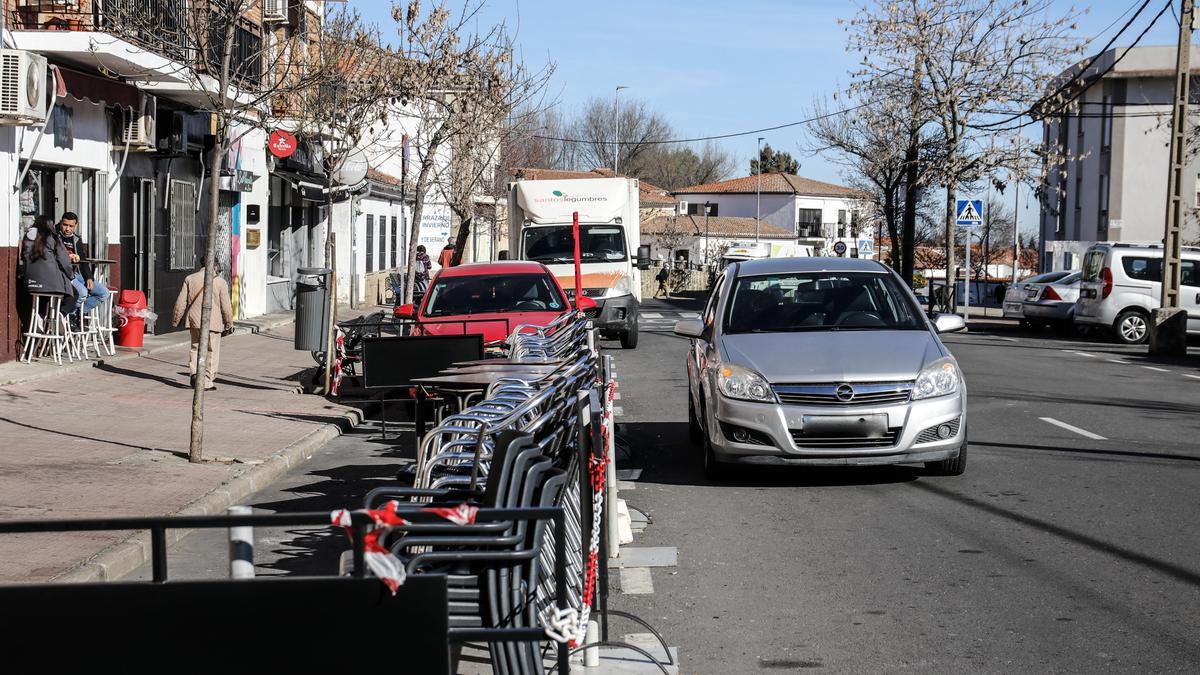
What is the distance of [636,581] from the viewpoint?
686 cm

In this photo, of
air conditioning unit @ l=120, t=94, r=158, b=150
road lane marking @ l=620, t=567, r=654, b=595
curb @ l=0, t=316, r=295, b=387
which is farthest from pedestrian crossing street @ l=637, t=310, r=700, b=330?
road lane marking @ l=620, t=567, r=654, b=595

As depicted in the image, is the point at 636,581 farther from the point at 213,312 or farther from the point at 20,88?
the point at 20,88

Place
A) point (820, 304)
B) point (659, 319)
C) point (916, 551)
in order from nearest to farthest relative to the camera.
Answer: point (916, 551)
point (820, 304)
point (659, 319)

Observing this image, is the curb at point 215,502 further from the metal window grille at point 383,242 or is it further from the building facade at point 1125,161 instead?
the building facade at point 1125,161

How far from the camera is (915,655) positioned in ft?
17.9

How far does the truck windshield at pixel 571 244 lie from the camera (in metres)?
25.1

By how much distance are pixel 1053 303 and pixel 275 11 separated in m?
18.5

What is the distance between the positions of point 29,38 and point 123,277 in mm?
4906

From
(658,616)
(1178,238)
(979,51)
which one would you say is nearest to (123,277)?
(658,616)

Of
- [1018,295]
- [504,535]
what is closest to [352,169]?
[504,535]

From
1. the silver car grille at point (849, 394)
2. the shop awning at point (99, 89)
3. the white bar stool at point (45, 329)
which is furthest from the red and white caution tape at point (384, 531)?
the shop awning at point (99, 89)

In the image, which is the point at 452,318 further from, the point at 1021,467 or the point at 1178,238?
the point at 1178,238

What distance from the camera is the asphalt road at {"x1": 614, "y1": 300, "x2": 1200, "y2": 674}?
5.57 metres

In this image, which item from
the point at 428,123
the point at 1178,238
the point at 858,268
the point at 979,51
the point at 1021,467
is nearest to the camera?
the point at 1021,467
